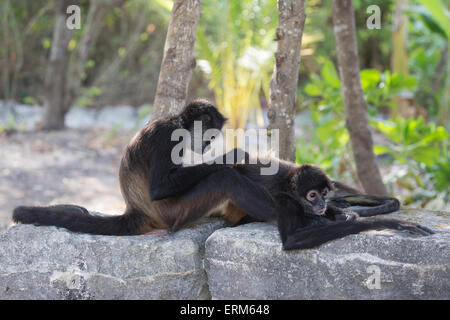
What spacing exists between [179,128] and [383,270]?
1913 millimetres

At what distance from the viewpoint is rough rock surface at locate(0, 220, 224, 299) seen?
369cm

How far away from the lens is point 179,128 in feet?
13.4

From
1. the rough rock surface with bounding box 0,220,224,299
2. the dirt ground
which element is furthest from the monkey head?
the dirt ground

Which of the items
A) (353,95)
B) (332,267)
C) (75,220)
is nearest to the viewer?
(332,267)

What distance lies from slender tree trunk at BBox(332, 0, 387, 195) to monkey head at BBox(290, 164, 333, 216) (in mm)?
2077

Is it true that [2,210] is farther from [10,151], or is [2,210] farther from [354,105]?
[354,105]

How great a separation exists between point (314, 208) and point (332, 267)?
53cm

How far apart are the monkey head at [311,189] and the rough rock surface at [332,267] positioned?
0.36 meters

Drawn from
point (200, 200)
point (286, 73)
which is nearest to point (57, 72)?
point (286, 73)

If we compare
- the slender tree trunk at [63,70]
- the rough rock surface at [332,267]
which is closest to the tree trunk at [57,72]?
the slender tree trunk at [63,70]

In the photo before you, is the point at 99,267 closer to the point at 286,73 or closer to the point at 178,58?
the point at 178,58

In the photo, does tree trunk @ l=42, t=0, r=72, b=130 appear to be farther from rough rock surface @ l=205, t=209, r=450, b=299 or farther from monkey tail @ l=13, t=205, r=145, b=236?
rough rock surface @ l=205, t=209, r=450, b=299

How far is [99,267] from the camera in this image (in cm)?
372
